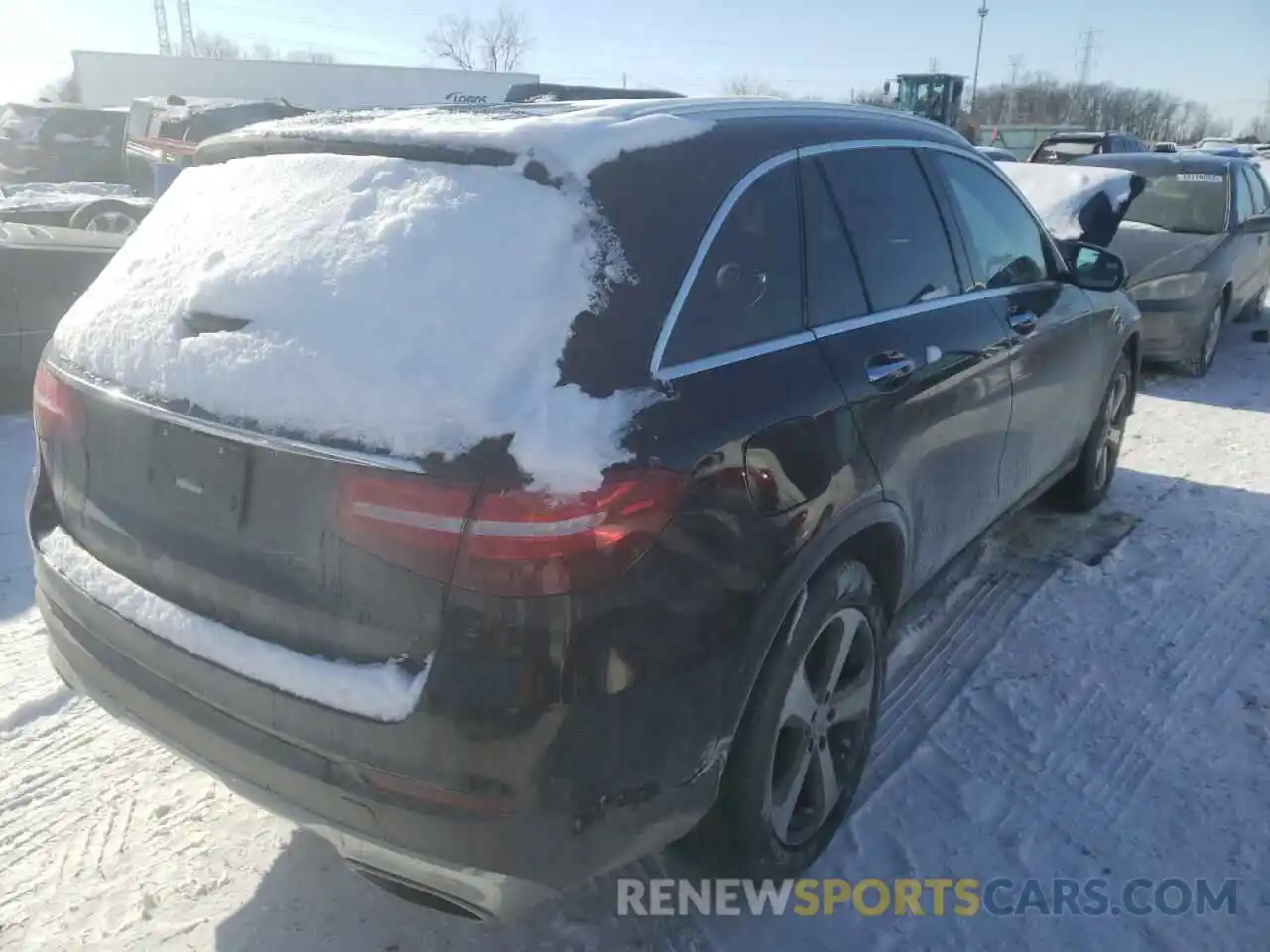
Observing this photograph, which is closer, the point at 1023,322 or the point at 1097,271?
the point at 1023,322

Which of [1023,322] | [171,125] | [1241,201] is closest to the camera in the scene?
[1023,322]

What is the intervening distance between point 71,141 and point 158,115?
429 cm

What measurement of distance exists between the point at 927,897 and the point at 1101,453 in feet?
10.2

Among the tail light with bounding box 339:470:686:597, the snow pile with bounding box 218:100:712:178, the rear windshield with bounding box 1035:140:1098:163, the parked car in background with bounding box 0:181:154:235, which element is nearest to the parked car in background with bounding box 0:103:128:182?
the parked car in background with bounding box 0:181:154:235

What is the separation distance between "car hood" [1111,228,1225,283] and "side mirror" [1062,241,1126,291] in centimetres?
338

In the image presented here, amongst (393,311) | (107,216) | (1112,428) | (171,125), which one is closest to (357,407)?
(393,311)

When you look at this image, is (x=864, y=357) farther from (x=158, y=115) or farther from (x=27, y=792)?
(x=158, y=115)

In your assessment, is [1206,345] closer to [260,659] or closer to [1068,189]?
[1068,189]

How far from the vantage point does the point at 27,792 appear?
2.82 m

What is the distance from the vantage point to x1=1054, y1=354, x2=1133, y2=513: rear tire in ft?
15.8

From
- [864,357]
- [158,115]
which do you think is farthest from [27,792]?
[158,115]

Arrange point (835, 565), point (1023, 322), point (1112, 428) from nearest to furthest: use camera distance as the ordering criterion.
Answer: point (835, 565)
point (1023, 322)
point (1112, 428)

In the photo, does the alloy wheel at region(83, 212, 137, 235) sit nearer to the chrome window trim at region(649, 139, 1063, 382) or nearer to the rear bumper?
the chrome window trim at region(649, 139, 1063, 382)

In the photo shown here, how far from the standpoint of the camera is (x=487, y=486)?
1.71 meters
